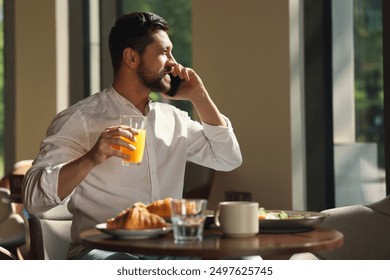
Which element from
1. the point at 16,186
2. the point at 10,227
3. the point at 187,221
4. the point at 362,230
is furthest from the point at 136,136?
the point at 10,227

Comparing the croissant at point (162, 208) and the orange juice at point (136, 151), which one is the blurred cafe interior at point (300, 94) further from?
the croissant at point (162, 208)

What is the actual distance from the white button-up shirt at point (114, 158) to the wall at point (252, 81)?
1.02m

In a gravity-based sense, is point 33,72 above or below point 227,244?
above

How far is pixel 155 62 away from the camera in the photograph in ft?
7.61

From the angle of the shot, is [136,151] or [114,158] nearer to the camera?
[136,151]

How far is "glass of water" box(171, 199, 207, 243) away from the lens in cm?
155

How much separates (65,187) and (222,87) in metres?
1.72

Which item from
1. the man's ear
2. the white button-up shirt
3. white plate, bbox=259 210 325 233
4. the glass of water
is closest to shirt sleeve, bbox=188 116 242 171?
the white button-up shirt

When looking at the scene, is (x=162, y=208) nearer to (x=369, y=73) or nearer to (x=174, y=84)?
(x=174, y=84)

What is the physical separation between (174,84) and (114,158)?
0.91 feet

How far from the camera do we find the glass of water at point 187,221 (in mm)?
1547

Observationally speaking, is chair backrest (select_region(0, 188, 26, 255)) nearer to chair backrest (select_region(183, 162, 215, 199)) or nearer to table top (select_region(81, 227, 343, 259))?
chair backrest (select_region(183, 162, 215, 199))

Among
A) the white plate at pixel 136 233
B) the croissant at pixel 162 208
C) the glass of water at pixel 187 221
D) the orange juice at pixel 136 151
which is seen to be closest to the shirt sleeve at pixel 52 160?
the orange juice at pixel 136 151
